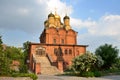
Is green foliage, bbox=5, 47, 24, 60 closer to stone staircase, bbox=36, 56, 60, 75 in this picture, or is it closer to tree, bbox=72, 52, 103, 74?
stone staircase, bbox=36, 56, 60, 75

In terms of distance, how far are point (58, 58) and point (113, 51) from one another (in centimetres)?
1318

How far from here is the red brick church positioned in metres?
47.0

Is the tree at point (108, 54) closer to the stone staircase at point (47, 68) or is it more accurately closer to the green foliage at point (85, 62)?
the stone staircase at point (47, 68)

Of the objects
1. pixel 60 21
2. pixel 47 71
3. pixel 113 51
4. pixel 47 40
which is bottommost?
pixel 47 71

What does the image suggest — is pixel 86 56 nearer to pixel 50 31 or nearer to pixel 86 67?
pixel 86 67

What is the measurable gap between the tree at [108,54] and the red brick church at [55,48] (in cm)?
838

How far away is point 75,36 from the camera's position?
5894 cm

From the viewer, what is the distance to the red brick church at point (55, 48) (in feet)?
154

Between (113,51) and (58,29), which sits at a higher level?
(58,29)

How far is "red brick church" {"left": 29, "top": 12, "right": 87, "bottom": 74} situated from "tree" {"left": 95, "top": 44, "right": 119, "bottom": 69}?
27.5ft

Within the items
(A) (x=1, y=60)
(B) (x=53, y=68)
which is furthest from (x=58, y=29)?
(A) (x=1, y=60)

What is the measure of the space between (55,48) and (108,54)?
13.2 m

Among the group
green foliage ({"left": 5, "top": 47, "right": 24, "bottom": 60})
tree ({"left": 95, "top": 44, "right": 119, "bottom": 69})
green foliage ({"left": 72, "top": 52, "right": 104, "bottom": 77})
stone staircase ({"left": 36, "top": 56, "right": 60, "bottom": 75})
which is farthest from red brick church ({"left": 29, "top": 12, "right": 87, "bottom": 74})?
green foliage ({"left": 5, "top": 47, "right": 24, "bottom": 60})

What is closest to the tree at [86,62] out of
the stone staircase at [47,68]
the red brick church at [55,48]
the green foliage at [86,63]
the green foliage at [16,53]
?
the green foliage at [86,63]
